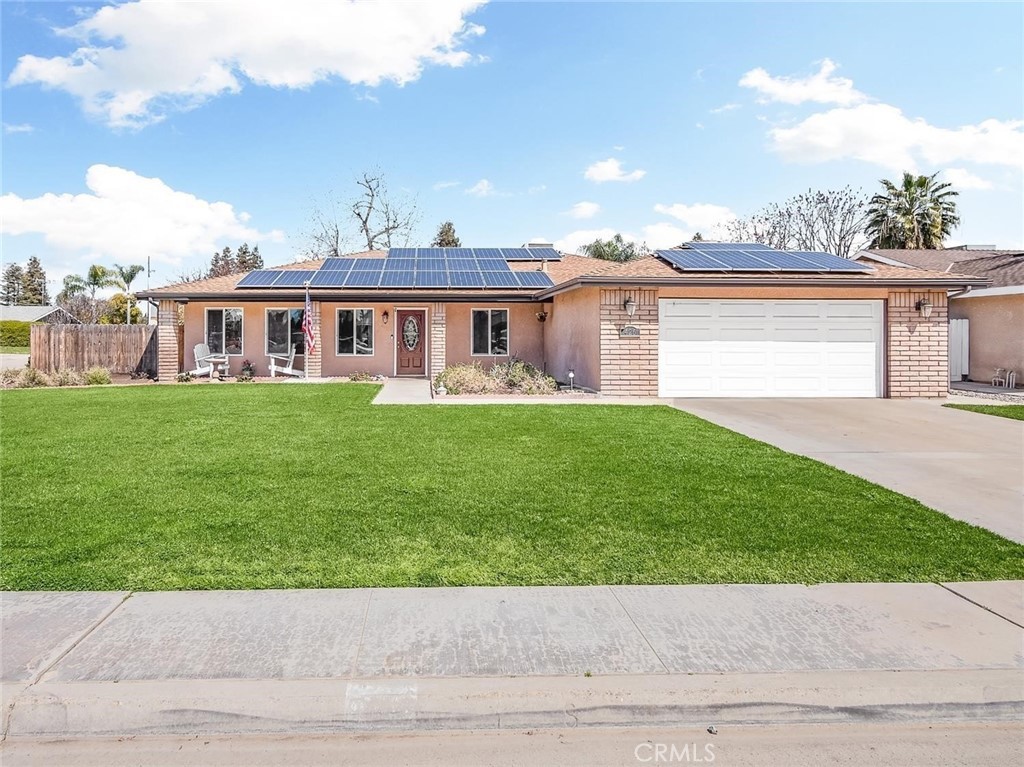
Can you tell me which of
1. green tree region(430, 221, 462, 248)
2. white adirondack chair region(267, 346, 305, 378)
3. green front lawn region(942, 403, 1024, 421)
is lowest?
green front lawn region(942, 403, 1024, 421)

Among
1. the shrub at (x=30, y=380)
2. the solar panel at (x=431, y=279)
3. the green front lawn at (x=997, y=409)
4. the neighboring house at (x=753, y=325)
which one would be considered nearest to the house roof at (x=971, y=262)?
the neighboring house at (x=753, y=325)

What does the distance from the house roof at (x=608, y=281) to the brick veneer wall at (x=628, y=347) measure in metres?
0.46

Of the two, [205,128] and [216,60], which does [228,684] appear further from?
[205,128]

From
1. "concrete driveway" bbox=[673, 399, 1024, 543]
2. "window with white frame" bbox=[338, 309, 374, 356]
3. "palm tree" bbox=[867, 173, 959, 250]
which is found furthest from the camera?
"palm tree" bbox=[867, 173, 959, 250]

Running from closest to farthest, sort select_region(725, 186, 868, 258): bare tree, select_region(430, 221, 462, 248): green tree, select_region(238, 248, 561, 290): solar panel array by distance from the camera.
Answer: select_region(238, 248, 561, 290): solar panel array
select_region(725, 186, 868, 258): bare tree
select_region(430, 221, 462, 248): green tree

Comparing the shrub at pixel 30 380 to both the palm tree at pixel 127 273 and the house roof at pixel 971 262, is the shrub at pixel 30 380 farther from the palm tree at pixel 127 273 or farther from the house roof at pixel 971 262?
the palm tree at pixel 127 273

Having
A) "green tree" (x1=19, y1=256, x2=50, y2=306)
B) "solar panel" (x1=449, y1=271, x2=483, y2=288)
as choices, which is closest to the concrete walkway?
"solar panel" (x1=449, y1=271, x2=483, y2=288)

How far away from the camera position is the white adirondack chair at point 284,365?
816 inches

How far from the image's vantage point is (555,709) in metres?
3.09

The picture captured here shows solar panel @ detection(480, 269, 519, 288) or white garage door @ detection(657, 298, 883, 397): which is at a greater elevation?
solar panel @ detection(480, 269, 519, 288)

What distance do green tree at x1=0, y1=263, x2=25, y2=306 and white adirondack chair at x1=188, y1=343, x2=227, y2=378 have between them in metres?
84.5

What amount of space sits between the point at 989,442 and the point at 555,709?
972 centimetres

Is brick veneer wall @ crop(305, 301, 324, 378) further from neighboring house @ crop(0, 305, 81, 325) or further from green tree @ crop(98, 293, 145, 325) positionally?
neighboring house @ crop(0, 305, 81, 325)

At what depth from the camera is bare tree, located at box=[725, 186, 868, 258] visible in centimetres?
3956
